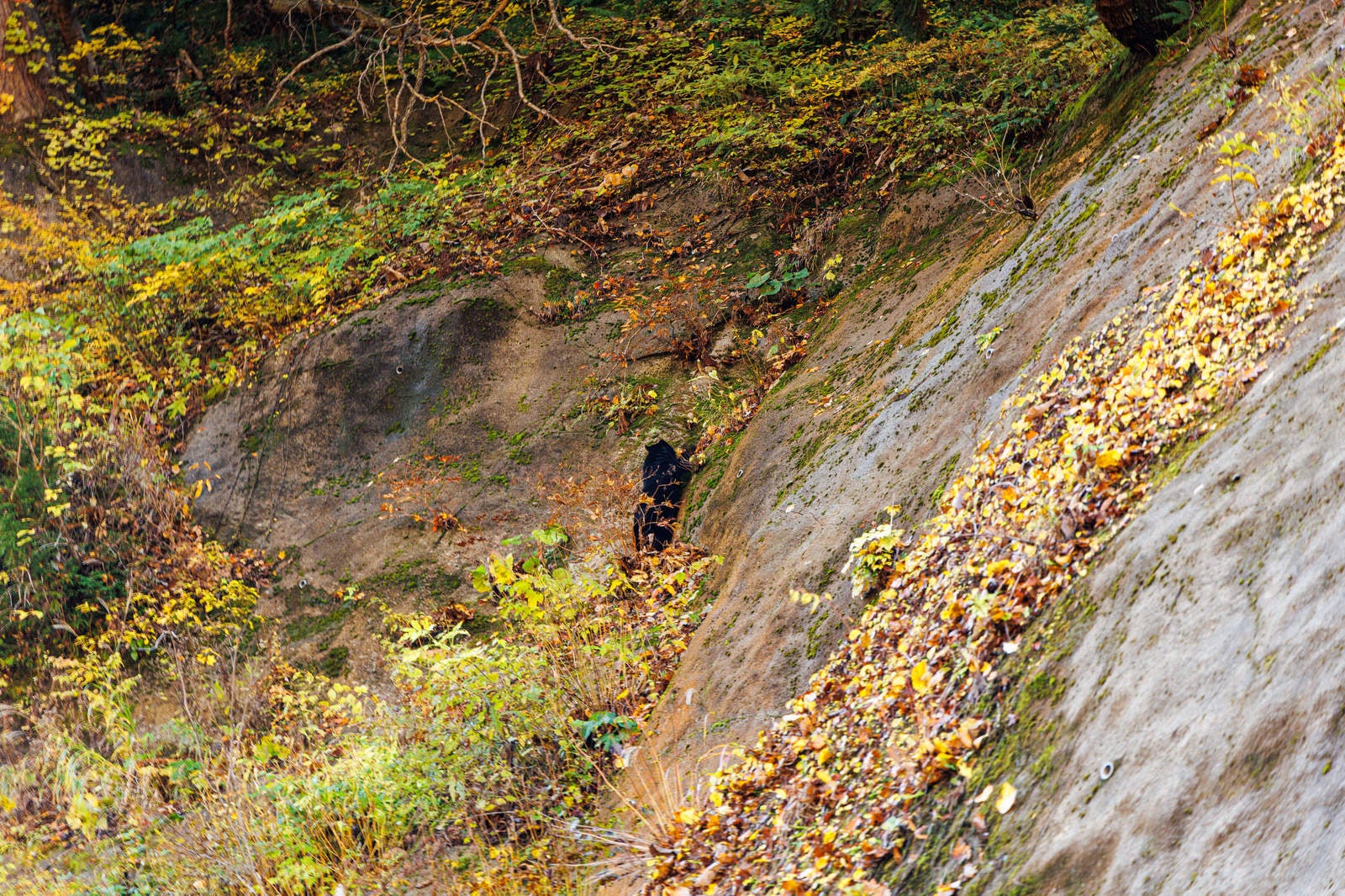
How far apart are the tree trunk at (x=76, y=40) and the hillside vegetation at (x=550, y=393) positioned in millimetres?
70

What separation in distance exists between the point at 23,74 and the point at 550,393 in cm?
849

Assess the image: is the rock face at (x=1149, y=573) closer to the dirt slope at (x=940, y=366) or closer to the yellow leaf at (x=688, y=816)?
the dirt slope at (x=940, y=366)

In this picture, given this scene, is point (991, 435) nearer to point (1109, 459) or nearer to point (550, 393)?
point (1109, 459)

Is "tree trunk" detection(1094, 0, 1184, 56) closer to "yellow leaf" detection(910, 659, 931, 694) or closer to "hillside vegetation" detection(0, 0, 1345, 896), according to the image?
"hillside vegetation" detection(0, 0, 1345, 896)

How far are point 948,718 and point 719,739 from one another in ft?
5.12

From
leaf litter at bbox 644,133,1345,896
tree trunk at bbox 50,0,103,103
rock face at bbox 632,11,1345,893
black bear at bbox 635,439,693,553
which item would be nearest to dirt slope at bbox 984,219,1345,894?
rock face at bbox 632,11,1345,893

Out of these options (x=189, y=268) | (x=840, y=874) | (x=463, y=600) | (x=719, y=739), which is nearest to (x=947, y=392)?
(x=719, y=739)

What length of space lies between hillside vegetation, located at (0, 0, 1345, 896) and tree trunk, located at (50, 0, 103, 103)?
0.07m

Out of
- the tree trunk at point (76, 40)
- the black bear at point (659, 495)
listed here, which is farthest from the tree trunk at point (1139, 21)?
the tree trunk at point (76, 40)

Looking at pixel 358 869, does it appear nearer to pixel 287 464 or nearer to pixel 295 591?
pixel 295 591

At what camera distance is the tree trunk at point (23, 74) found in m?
12.1

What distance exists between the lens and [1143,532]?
3.03 meters

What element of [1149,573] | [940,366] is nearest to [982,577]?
[1149,573]

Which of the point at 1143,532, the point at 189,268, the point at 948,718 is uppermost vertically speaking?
the point at 189,268
